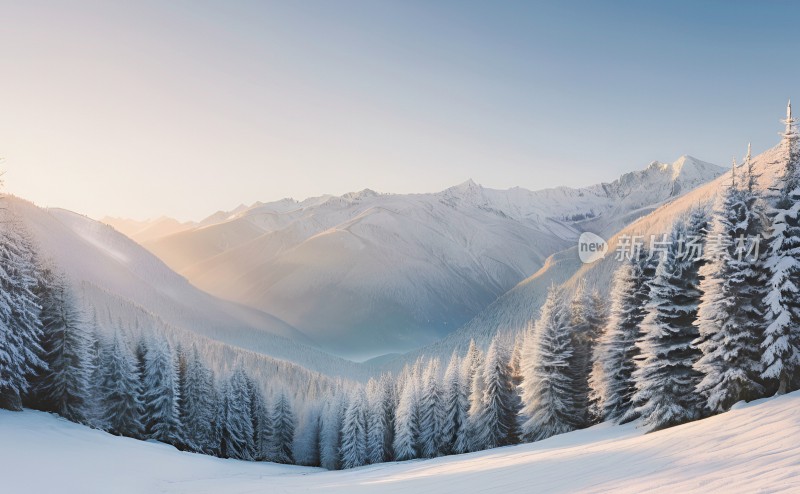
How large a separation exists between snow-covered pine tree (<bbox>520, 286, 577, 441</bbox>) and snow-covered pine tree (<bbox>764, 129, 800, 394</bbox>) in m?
16.7

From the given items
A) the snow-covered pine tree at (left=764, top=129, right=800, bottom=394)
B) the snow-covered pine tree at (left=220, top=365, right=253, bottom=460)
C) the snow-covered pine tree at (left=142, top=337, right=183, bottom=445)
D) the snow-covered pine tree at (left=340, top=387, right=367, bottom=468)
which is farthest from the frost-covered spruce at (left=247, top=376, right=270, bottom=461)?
the snow-covered pine tree at (left=764, top=129, right=800, bottom=394)

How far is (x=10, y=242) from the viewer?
1203 inches

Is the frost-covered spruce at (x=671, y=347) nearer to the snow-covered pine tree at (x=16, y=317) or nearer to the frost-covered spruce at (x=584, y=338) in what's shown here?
the frost-covered spruce at (x=584, y=338)

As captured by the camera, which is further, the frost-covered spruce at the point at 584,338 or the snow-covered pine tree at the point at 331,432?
the snow-covered pine tree at the point at 331,432

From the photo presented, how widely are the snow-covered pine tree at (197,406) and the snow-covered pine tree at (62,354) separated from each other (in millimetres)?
14455

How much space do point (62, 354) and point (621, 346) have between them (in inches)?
1465

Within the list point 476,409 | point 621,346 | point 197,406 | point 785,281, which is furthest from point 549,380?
point 197,406

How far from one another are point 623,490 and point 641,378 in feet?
47.2

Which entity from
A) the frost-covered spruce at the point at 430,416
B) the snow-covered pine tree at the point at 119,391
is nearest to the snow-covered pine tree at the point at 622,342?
the frost-covered spruce at the point at 430,416

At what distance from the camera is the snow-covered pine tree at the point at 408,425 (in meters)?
53.8

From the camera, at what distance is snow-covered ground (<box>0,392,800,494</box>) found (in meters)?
11.3

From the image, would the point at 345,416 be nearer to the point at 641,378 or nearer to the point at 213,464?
the point at 213,464

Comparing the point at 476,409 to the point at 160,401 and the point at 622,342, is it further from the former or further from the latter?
the point at 160,401

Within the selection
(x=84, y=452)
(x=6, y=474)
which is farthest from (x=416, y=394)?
(x=6, y=474)
